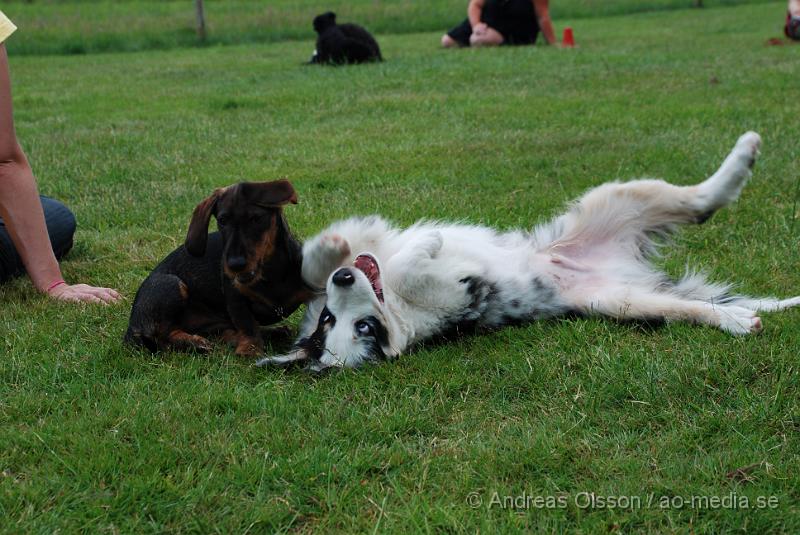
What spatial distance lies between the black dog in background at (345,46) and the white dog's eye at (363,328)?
11.2 m

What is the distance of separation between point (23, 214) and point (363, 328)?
7.80 ft

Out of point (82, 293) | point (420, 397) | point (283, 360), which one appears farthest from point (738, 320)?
point (82, 293)

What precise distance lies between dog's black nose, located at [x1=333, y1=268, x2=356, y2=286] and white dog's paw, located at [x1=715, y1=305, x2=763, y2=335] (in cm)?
167

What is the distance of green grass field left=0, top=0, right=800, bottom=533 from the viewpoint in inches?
104

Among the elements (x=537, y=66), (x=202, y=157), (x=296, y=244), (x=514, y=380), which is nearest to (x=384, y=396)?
A: (x=514, y=380)

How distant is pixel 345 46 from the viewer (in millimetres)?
14250

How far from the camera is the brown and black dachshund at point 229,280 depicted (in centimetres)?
380

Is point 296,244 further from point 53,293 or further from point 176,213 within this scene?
point 176,213

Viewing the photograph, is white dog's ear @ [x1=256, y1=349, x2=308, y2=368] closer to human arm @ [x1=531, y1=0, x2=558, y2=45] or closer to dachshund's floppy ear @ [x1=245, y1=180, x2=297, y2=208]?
dachshund's floppy ear @ [x1=245, y1=180, x2=297, y2=208]

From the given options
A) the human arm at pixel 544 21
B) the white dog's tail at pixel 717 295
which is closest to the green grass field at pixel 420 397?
the white dog's tail at pixel 717 295

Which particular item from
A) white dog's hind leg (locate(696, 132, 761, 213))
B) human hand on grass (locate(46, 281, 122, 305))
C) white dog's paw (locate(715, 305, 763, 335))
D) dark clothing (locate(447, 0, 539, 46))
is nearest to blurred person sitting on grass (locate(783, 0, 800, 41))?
dark clothing (locate(447, 0, 539, 46))

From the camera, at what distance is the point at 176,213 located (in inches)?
246

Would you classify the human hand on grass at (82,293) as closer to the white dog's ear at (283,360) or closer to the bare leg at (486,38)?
the white dog's ear at (283,360)

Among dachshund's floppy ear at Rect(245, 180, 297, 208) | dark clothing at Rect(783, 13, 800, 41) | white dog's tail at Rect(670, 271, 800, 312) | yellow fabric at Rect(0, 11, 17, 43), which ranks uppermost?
yellow fabric at Rect(0, 11, 17, 43)
